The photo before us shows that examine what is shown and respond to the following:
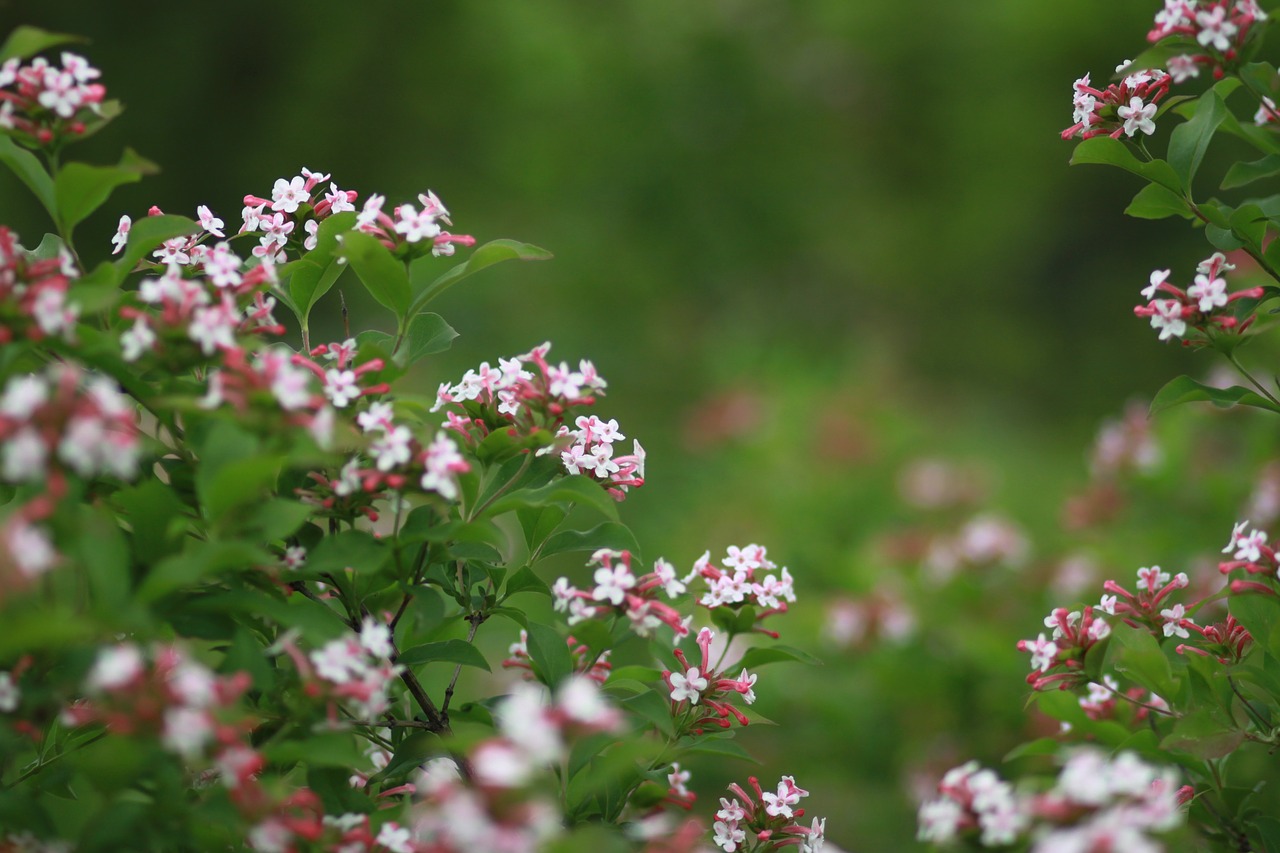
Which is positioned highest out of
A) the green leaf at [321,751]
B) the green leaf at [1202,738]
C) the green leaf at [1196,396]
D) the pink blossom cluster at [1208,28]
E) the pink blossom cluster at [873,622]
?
the pink blossom cluster at [873,622]

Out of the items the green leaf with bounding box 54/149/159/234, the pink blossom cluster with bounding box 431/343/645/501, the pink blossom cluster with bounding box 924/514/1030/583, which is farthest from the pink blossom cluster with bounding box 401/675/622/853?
the pink blossom cluster with bounding box 924/514/1030/583

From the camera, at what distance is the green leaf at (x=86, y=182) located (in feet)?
3.13

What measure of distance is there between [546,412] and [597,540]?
0.15 metres

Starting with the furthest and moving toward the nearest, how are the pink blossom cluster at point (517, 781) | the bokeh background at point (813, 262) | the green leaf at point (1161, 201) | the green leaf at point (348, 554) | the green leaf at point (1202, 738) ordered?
1. the bokeh background at point (813, 262)
2. the green leaf at point (1161, 201)
3. the green leaf at point (1202, 738)
4. the green leaf at point (348, 554)
5. the pink blossom cluster at point (517, 781)

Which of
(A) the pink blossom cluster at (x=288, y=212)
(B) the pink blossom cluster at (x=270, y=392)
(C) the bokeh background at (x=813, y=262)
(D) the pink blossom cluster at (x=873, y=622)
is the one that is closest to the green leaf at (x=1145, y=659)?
(B) the pink blossom cluster at (x=270, y=392)

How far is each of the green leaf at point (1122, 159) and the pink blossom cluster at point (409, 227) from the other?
0.65 meters

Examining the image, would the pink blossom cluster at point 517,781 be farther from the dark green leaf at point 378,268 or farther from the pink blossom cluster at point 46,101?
the pink blossom cluster at point 46,101

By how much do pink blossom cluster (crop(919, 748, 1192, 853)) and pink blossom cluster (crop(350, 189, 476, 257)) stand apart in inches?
27.1

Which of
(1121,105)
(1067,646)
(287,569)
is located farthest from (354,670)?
(1121,105)

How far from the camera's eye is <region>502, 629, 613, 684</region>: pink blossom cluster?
1.09 meters

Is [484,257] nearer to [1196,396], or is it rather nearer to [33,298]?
[33,298]

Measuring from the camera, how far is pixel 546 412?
1046mm

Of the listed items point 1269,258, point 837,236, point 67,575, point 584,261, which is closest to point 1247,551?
point 1269,258

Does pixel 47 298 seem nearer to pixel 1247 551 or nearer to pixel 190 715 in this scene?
pixel 190 715
